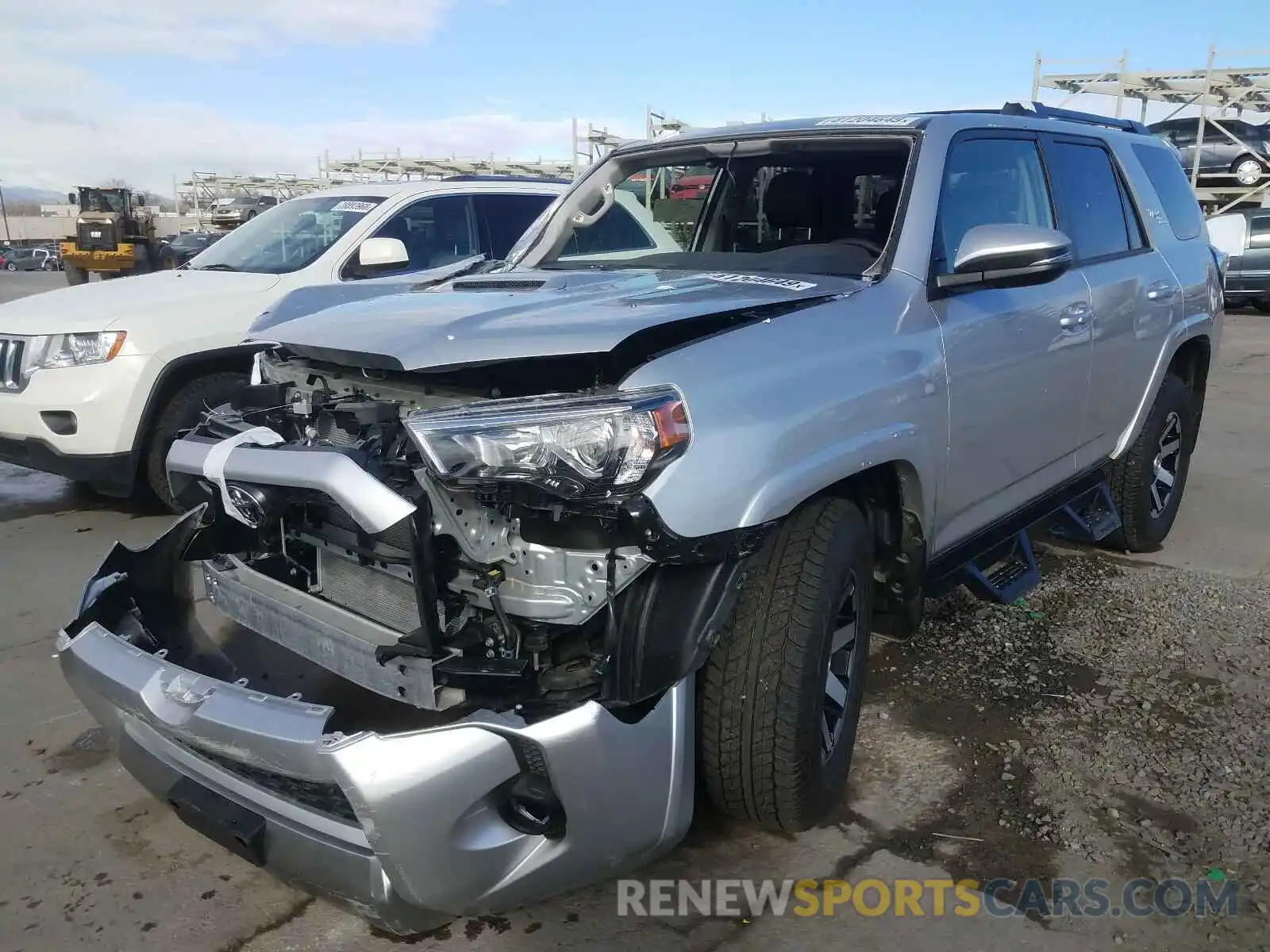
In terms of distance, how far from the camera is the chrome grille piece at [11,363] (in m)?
5.06

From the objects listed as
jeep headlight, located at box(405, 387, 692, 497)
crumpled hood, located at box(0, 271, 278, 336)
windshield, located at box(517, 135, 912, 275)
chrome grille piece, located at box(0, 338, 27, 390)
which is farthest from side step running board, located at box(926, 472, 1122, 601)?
chrome grille piece, located at box(0, 338, 27, 390)

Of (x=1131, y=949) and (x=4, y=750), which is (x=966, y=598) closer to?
(x=1131, y=949)

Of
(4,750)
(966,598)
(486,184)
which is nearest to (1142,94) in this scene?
(486,184)

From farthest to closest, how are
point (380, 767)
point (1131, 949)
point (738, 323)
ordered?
point (738, 323) < point (1131, 949) < point (380, 767)

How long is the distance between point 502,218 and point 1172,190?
394cm

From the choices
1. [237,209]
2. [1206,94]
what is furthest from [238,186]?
[1206,94]

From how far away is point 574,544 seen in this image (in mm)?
2082

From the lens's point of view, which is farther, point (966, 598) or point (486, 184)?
point (486, 184)

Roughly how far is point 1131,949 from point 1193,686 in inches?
61.2

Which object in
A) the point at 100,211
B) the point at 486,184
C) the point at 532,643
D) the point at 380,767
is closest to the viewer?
the point at 380,767

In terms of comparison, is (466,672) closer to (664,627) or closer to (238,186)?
(664,627)

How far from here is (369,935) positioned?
2324mm

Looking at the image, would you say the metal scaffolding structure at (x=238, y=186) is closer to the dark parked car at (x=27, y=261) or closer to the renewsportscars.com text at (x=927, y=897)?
the dark parked car at (x=27, y=261)

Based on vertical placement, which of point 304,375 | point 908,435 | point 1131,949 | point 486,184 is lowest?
point 1131,949
